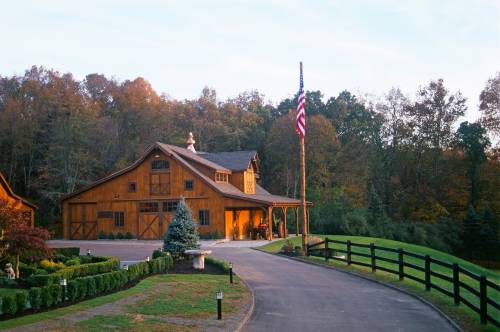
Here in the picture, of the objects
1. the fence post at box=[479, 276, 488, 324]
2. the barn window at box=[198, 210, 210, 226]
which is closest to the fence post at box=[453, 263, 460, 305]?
the fence post at box=[479, 276, 488, 324]

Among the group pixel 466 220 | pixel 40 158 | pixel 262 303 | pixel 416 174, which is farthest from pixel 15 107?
pixel 262 303

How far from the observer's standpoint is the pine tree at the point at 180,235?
24.8m

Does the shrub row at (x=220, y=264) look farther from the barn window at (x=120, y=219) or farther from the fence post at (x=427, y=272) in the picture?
the barn window at (x=120, y=219)

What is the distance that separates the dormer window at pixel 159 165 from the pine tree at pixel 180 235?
57.6ft

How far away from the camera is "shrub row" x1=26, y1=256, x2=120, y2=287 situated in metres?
18.7

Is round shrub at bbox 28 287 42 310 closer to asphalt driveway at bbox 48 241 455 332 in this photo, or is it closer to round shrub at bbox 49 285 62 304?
round shrub at bbox 49 285 62 304

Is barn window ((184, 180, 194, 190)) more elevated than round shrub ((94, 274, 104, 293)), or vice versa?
barn window ((184, 180, 194, 190))

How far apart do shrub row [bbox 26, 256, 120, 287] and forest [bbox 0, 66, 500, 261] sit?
104ft

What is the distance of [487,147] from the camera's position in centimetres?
5906

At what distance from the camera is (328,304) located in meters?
15.4

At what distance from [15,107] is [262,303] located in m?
50.4

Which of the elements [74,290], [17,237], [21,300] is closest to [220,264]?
[17,237]

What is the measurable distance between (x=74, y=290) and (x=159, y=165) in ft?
91.6

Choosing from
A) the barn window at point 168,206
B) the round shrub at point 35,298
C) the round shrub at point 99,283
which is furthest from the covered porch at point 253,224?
the round shrub at point 35,298
